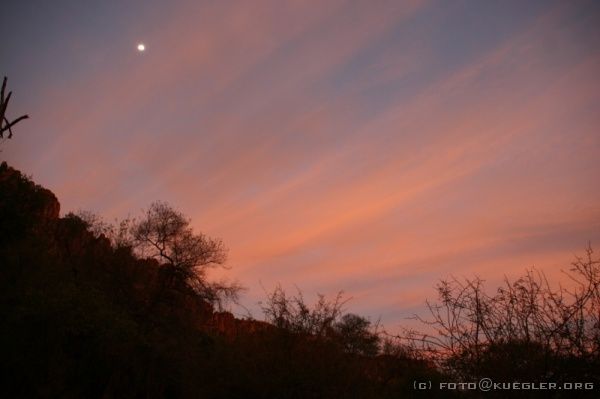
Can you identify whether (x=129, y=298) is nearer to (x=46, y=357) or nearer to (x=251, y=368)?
(x=46, y=357)

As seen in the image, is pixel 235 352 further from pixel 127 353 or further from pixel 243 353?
pixel 127 353

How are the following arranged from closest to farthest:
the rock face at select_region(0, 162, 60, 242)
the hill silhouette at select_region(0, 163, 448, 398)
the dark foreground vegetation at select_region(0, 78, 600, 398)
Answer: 1. the dark foreground vegetation at select_region(0, 78, 600, 398)
2. the hill silhouette at select_region(0, 163, 448, 398)
3. the rock face at select_region(0, 162, 60, 242)

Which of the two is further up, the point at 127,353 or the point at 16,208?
the point at 16,208

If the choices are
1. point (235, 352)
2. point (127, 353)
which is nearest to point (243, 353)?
point (235, 352)

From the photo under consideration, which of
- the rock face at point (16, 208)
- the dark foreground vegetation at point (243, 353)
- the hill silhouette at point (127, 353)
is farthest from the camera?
the rock face at point (16, 208)

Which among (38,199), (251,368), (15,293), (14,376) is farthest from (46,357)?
(38,199)

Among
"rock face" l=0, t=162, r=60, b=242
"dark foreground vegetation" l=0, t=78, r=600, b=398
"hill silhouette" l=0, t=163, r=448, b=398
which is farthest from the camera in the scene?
"rock face" l=0, t=162, r=60, b=242

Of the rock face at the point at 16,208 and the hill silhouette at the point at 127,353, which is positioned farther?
the rock face at the point at 16,208

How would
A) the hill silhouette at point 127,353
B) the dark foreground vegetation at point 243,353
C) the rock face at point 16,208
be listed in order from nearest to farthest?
1. the dark foreground vegetation at point 243,353
2. the hill silhouette at point 127,353
3. the rock face at point 16,208

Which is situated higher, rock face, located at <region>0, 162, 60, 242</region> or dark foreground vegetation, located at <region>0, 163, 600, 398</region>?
rock face, located at <region>0, 162, 60, 242</region>

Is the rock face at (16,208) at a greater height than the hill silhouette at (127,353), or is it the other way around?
the rock face at (16,208)

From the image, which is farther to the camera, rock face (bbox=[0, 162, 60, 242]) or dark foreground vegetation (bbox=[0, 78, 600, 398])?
rock face (bbox=[0, 162, 60, 242])

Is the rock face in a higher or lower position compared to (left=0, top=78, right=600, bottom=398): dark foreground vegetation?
higher

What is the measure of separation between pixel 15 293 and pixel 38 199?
283 inches
